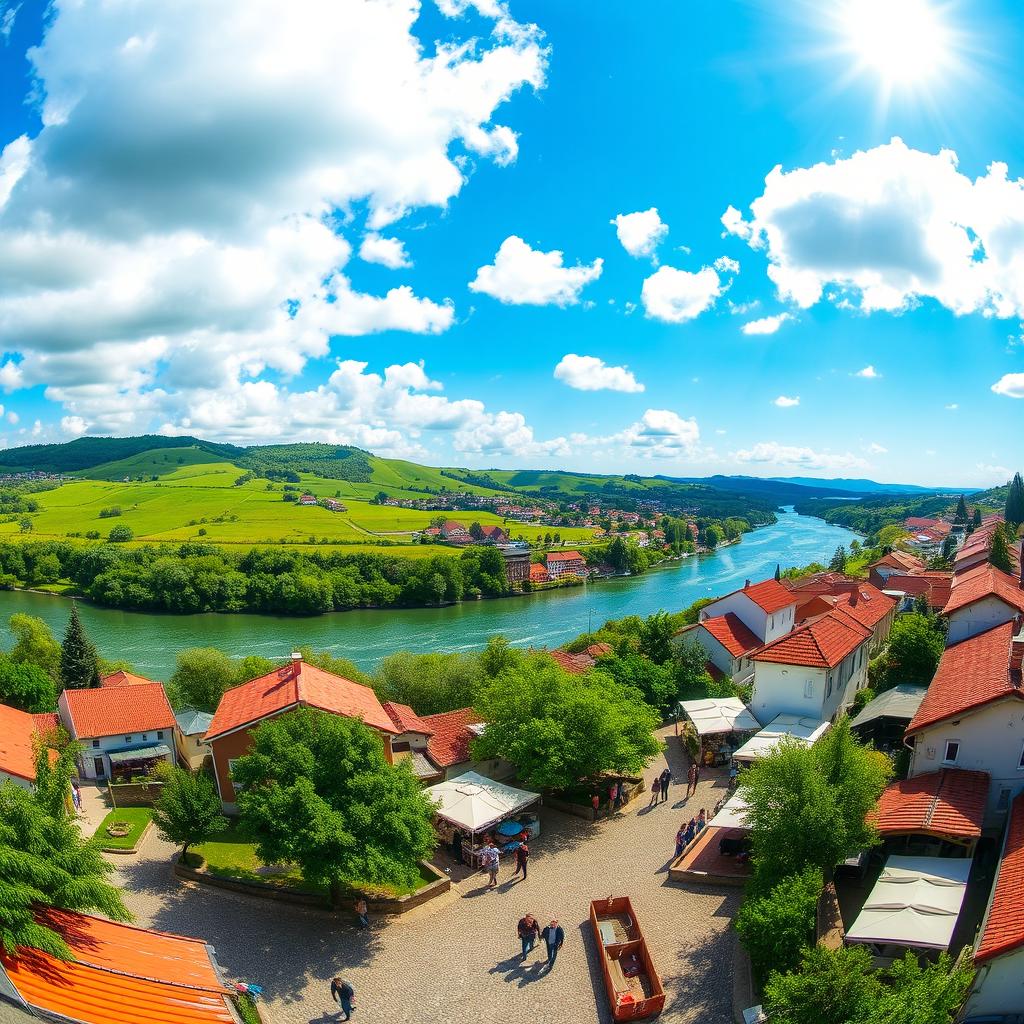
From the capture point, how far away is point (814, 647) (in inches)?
946

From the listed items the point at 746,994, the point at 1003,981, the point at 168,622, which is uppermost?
the point at 1003,981

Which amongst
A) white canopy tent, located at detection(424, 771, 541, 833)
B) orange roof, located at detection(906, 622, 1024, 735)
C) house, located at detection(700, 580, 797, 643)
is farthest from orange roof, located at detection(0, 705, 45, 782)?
house, located at detection(700, 580, 797, 643)

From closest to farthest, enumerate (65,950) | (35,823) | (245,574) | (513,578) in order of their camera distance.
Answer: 1. (65,950)
2. (35,823)
3. (245,574)
4. (513,578)

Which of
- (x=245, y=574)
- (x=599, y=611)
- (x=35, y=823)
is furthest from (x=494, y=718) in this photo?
(x=245, y=574)

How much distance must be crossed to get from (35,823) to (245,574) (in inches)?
3142

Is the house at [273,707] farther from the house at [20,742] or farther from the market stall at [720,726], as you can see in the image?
the market stall at [720,726]

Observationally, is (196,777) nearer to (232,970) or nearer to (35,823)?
(232,970)

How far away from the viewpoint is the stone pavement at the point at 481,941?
41.8ft

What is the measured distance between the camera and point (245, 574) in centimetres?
8675

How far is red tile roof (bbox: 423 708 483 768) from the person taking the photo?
2394 cm

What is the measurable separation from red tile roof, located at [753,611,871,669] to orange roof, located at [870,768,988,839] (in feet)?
21.2

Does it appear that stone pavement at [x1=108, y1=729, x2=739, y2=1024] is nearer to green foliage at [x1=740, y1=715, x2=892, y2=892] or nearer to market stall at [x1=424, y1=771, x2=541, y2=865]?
market stall at [x1=424, y1=771, x2=541, y2=865]

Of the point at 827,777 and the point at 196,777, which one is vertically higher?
the point at 827,777

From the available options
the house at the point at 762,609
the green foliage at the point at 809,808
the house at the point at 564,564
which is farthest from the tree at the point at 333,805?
the house at the point at 564,564
